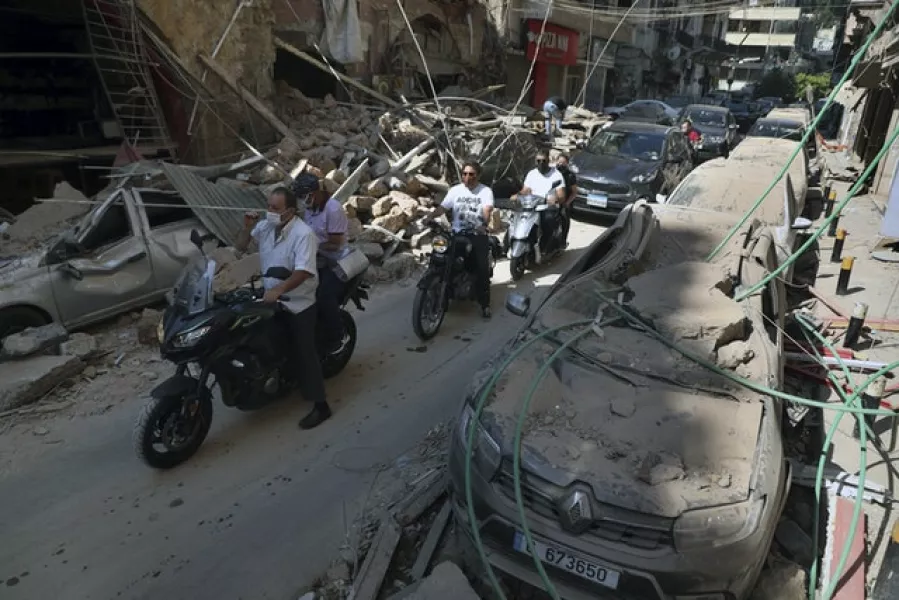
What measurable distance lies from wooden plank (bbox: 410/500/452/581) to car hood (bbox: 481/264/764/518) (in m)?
0.82

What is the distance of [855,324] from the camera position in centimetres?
536

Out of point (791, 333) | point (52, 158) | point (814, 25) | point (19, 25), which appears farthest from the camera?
point (814, 25)

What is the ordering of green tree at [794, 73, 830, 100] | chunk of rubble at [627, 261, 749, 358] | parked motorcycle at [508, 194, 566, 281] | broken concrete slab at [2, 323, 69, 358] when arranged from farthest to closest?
green tree at [794, 73, 830, 100] → parked motorcycle at [508, 194, 566, 281] → broken concrete slab at [2, 323, 69, 358] → chunk of rubble at [627, 261, 749, 358]

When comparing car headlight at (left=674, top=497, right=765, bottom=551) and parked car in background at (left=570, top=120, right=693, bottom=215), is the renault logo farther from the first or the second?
parked car in background at (left=570, top=120, right=693, bottom=215)

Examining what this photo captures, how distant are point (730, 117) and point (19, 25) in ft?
64.6

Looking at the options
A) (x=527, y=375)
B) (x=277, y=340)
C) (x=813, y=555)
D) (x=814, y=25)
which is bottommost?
(x=813, y=555)

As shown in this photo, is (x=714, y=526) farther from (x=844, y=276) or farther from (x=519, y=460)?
(x=844, y=276)

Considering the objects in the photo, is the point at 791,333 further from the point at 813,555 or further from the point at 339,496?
the point at 339,496

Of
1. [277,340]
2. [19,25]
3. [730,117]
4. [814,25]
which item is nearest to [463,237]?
[277,340]

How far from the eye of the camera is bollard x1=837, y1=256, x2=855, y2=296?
273 inches

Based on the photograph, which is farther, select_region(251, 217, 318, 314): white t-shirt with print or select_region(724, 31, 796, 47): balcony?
select_region(724, 31, 796, 47): balcony

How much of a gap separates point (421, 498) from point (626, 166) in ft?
Answer: 30.0

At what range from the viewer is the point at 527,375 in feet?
11.7

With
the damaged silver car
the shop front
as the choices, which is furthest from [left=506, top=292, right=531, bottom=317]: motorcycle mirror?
the shop front
